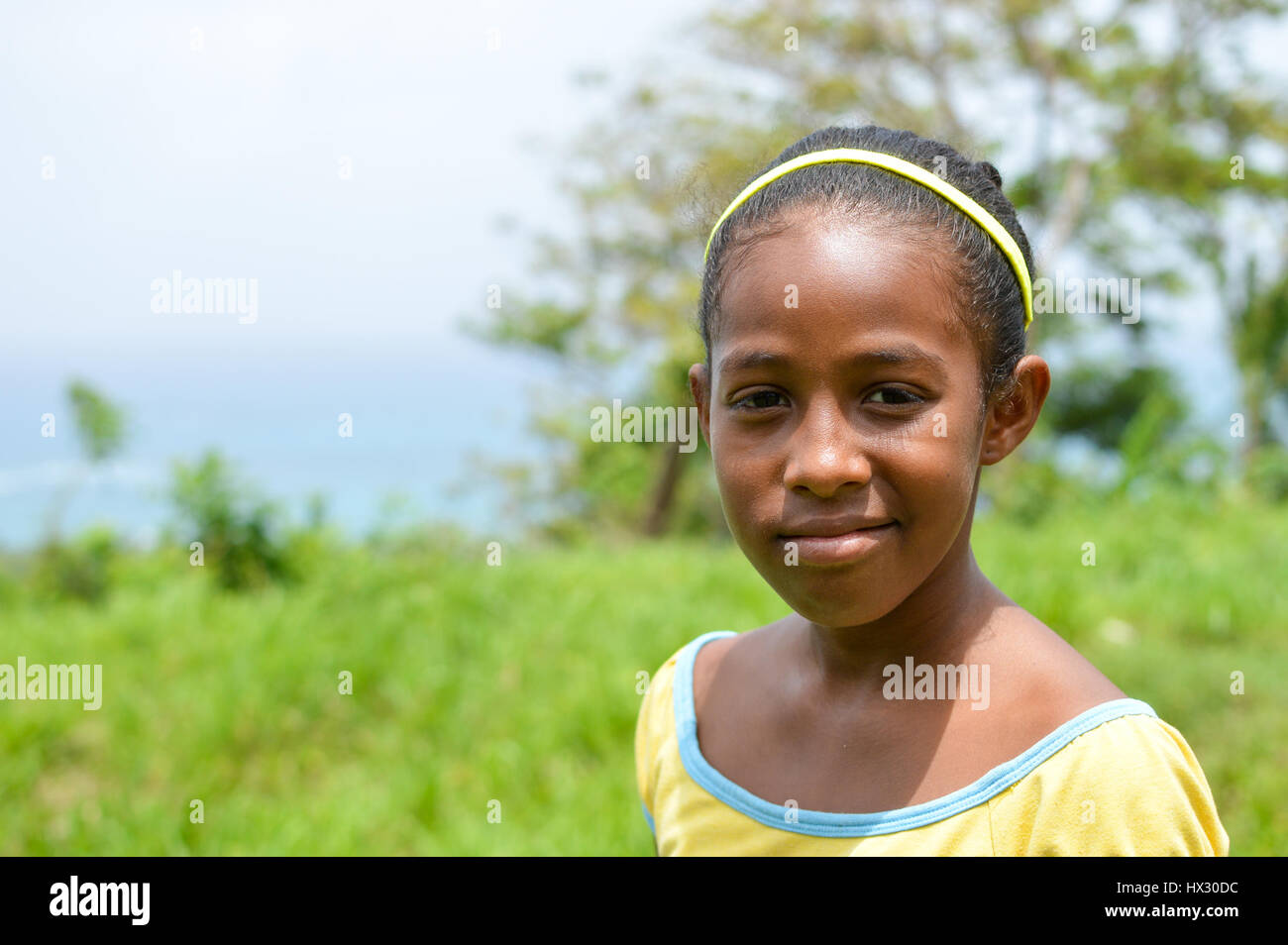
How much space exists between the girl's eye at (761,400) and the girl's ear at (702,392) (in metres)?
0.17

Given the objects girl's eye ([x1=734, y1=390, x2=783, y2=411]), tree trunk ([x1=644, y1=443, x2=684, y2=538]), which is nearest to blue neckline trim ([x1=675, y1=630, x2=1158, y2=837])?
girl's eye ([x1=734, y1=390, x2=783, y2=411])

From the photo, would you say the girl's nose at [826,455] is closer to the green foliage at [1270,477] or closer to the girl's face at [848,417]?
the girl's face at [848,417]

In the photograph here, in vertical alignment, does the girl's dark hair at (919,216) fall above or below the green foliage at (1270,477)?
above

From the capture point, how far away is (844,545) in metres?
1.46

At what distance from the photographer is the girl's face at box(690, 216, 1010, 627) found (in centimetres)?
144

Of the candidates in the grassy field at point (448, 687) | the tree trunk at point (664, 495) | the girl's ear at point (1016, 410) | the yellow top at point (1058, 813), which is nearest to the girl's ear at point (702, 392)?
the girl's ear at point (1016, 410)

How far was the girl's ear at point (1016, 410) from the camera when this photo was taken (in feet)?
5.33

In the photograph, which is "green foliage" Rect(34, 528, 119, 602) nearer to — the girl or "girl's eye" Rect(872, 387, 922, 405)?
the girl

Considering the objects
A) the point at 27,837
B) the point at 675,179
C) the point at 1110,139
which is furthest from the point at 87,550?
the point at 1110,139

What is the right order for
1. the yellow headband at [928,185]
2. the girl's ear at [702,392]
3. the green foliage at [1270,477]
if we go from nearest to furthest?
the yellow headband at [928,185], the girl's ear at [702,392], the green foliage at [1270,477]

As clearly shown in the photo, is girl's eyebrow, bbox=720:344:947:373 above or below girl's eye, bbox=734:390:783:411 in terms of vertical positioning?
above

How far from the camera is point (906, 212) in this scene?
153 cm

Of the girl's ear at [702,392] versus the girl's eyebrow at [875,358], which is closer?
the girl's eyebrow at [875,358]
